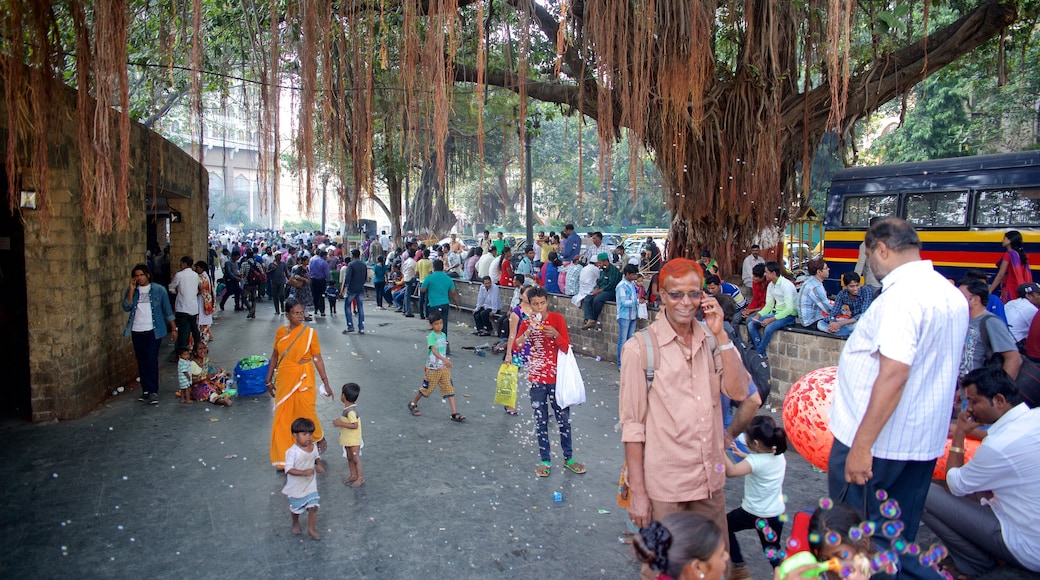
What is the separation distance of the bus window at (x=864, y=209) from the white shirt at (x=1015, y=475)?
10.1 m

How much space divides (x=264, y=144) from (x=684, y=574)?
4.30 metres

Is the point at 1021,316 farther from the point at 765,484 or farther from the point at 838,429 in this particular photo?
the point at 838,429

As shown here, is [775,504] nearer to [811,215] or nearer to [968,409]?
[968,409]

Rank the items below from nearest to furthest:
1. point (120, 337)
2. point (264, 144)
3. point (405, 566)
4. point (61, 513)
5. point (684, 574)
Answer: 1. point (684, 574)
2. point (405, 566)
3. point (61, 513)
4. point (264, 144)
5. point (120, 337)

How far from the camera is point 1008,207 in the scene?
10883 millimetres

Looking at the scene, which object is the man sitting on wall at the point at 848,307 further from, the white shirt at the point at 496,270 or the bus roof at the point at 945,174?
the white shirt at the point at 496,270

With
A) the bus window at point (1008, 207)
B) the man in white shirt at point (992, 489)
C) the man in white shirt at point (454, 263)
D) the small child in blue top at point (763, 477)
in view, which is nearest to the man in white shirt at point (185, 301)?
the man in white shirt at point (454, 263)

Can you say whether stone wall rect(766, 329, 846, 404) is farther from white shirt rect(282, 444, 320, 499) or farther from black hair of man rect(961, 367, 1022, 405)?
white shirt rect(282, 444, 320, 499)

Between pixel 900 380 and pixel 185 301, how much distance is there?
9286 millimetres

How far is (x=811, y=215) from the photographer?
16.9m

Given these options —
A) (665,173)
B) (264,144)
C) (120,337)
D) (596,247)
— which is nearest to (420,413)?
(264,144)

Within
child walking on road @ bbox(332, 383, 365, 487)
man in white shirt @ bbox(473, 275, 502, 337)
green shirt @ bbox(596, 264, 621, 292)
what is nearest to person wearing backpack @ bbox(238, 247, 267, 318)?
man in white shirt @ bbox(473, 275, 502, 337)

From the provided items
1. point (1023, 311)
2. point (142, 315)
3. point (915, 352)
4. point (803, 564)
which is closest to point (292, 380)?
point (142, 315)

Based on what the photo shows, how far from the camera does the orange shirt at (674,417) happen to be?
287 cm
